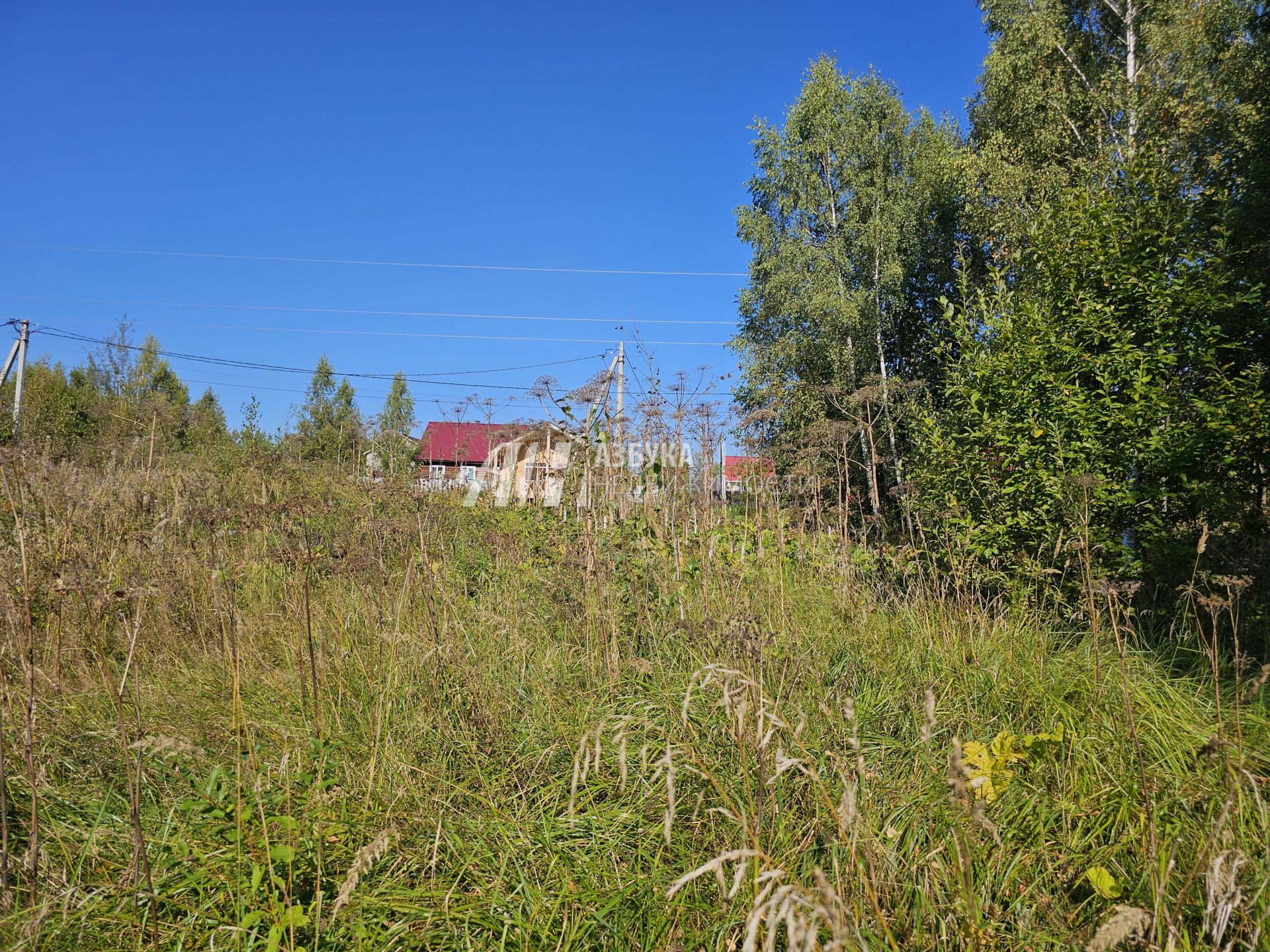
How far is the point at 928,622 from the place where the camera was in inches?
138

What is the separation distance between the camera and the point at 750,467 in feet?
17.8

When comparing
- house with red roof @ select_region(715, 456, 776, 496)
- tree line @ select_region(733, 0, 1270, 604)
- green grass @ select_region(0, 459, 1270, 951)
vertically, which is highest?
tree line @ select_region(733, 0, 1270, 604)

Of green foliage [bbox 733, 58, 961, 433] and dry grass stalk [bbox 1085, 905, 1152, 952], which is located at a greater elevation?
green foliage [bbox 733, 58, 961, 433]

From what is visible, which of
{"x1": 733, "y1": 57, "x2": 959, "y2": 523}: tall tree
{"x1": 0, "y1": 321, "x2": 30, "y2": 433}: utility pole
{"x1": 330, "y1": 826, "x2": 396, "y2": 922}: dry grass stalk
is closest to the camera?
{"x1": 330, "y1": 826, "x2": 396, "y2": 922}: dry grass stalk

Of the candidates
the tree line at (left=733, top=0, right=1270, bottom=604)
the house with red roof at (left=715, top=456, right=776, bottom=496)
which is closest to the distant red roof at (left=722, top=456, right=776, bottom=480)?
the house with red roof at (left=715, top=456, right=776, bottom=496)

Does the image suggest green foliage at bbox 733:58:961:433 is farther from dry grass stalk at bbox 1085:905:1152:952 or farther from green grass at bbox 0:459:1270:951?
dry grass stalk at bbox 1085:905:1152:952

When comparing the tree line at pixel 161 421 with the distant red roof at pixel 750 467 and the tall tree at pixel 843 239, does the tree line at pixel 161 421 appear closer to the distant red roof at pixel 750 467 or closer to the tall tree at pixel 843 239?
the distant red roof at pixel 750 467

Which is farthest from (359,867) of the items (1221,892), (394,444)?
(394,444)

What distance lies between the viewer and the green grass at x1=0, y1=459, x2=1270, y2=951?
1.72 m

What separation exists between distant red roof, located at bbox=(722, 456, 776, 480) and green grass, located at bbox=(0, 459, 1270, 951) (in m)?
1.34

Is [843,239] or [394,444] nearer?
[394,444]

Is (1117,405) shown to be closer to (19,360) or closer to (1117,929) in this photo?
(1117,929)

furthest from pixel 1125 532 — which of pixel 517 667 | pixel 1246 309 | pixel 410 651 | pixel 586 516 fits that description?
pixel 410 651

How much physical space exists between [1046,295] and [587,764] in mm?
A: 7255
